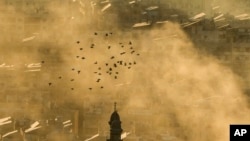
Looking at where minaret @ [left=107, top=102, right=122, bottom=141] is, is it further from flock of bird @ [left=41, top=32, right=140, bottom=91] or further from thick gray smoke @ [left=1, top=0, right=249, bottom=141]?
flock of bird @ [left=41, top=32, right=140, bottom=91]

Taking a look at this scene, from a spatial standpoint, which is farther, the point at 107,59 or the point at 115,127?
the point at 107,59

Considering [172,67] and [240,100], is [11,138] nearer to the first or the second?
[172,67]

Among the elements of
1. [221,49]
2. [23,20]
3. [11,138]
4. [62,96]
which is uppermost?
[23,20]

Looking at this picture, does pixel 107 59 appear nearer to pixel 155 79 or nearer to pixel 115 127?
pixel 155 79

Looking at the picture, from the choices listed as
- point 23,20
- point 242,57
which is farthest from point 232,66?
point 23,20

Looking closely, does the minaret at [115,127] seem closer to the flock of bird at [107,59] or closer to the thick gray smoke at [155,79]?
the thick gray smoke at [155,79]

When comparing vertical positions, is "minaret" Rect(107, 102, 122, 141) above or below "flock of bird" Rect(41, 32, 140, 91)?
below

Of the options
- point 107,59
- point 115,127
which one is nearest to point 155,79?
point 107,59

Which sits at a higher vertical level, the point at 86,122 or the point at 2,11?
the point at 2,11

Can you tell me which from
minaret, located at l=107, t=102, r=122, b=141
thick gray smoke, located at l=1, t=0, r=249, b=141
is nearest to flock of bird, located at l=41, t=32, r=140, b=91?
thick gray smoke, located at l=1, t=0, r=249, b=141
